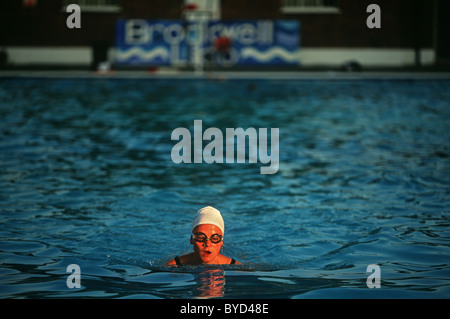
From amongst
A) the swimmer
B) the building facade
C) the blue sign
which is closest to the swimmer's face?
the swimmer

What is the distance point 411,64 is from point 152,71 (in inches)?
443

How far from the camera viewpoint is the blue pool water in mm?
6246

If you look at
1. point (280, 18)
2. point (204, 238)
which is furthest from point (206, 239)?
point (280, 18)

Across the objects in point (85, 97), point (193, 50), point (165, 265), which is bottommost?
point (165, 265)

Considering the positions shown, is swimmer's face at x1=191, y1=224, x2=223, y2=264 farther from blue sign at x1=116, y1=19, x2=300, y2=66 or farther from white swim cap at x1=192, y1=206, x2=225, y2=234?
blue sign at x1=116, y1=19, x2=300, y2=66

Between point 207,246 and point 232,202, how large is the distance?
10.3 feet

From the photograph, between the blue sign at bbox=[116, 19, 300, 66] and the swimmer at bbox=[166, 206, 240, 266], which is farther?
the blue sign at bbox=[116, 19, 300, 66]

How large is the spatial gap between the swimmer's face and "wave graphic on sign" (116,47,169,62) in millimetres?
23450

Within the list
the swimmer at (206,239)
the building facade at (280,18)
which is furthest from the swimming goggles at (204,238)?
the building facade at (280,18)

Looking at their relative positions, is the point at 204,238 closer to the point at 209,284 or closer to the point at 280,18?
the point at 209,284

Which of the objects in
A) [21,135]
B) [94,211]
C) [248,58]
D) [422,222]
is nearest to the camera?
[422,222]
